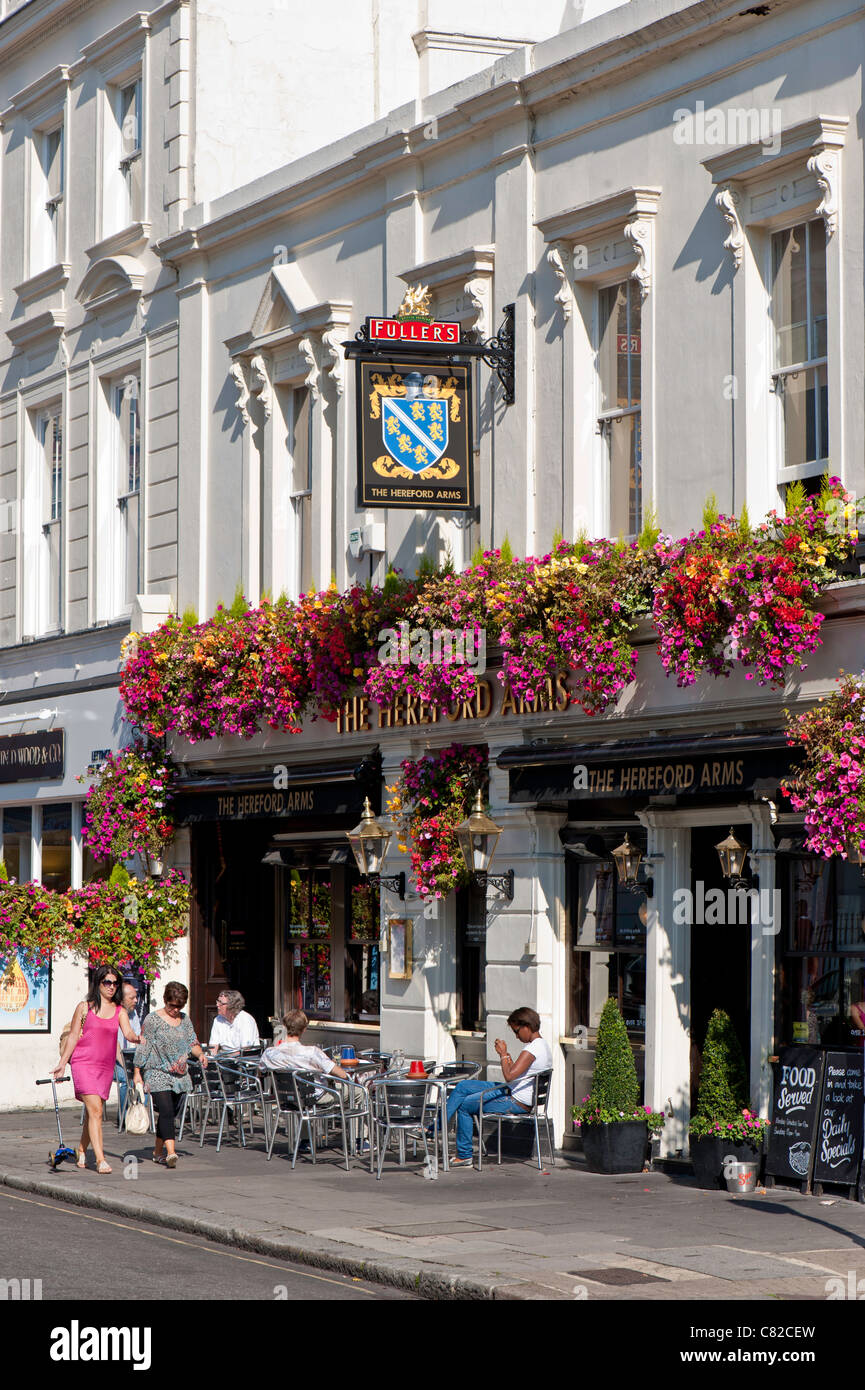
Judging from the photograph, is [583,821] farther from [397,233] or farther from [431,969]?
[397,233]

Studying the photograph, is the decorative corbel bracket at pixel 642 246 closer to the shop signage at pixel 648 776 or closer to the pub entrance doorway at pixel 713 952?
the shop signage at pixel 648 776

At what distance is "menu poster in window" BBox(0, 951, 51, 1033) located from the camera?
2028 centimetres

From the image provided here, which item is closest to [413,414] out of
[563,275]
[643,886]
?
[563,275]

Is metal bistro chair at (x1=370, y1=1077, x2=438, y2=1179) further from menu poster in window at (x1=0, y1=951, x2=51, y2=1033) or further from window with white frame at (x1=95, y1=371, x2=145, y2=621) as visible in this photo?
window with white frame at (x1=95, y1=371, x2=145, y2=621)

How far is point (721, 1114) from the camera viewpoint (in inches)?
547

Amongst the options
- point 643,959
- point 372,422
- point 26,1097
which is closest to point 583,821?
point 643,959

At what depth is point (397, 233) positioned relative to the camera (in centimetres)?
1819

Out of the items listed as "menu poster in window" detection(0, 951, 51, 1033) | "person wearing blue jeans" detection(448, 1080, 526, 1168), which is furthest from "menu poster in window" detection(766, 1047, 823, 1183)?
"menu poster in window" detection(0, 951, 51, 1033)

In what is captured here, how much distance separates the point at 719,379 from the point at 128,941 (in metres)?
9.89

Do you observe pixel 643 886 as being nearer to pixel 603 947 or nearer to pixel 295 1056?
pixel 603 947

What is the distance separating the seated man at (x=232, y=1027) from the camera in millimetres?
18203

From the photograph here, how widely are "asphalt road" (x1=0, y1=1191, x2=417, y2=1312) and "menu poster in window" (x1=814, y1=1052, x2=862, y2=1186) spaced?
4049 millimetres

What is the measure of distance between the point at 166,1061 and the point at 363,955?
4288mm

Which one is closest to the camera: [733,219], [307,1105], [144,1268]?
[144,1268]
